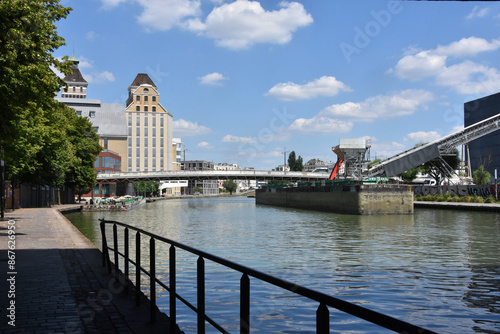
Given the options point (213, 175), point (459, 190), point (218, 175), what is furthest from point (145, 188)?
point (459, 190)

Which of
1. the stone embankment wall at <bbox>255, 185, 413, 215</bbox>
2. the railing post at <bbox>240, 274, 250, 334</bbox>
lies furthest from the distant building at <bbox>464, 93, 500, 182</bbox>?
the railing post at <bbox>240, 274, 250, 334</bbox>

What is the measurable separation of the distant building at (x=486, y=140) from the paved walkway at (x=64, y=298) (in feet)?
303

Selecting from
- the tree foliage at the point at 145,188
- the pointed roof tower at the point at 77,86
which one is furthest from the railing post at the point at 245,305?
the pointed roof tower at the point at 77,86

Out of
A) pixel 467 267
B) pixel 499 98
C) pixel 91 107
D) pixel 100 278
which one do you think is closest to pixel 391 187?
pixel 467 267

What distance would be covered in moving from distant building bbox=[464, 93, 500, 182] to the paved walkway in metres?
92.3

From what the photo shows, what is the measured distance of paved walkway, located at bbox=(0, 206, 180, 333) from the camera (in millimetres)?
6328

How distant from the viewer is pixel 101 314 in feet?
22.6

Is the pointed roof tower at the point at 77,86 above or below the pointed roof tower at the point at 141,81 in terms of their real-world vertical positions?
below

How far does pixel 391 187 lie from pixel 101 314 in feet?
149

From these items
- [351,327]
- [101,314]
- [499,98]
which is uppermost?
[499,98]

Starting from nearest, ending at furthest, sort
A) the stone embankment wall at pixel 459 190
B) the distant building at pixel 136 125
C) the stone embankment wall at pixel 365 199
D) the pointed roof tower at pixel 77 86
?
the stone embankment wall at pixel 365 199 → the stone embankment wall at pixel 459 190 → the distant building at pixel 136 125 → the pointed roof tower at pixel 77 86

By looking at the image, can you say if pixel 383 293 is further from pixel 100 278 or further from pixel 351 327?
pixel 100 278

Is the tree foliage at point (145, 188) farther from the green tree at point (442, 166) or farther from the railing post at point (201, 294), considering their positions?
the railing post at point (201, 294)

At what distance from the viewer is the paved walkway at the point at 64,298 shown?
6328mm
